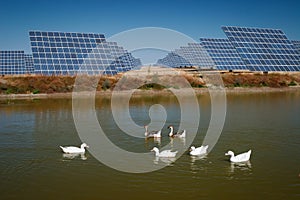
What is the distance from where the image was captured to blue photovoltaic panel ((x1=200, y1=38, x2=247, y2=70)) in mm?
34312

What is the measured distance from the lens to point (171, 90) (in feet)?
95.1

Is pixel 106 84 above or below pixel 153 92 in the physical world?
above

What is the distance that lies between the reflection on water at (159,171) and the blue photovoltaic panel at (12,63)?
2688cm

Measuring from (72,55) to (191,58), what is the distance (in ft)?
65.0

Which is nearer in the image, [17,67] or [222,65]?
[222,65]

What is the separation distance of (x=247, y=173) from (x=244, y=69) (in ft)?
90.6

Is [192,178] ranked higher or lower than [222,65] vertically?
lower

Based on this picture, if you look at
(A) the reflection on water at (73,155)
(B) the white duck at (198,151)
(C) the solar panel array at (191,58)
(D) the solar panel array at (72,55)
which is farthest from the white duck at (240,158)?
(C) the solar panel array at (191,58)

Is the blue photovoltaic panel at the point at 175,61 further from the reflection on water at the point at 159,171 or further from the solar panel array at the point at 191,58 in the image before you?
the reflection on water at the point at 159,171

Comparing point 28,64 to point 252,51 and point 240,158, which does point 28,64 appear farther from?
point 240,158

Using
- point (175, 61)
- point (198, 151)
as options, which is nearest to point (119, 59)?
point (175, 61)

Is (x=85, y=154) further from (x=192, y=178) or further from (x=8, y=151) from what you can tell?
(x=192, y=178)

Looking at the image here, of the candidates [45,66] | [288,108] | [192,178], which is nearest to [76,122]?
[192,178]

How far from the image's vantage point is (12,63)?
1575 inches
